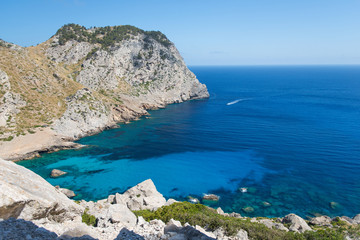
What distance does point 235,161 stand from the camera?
51031 mm

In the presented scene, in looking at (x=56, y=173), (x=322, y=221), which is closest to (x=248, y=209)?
(x=322, y=221)

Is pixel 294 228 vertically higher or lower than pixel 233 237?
lower

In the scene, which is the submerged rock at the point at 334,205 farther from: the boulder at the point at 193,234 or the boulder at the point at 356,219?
the boulder at the point at 193,234

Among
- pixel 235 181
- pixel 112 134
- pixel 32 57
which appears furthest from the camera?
pixel 32 57

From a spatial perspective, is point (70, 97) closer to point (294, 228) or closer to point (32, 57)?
point (32, 57)

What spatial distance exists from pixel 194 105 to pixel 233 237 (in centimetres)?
9635

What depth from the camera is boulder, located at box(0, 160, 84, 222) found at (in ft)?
43.9

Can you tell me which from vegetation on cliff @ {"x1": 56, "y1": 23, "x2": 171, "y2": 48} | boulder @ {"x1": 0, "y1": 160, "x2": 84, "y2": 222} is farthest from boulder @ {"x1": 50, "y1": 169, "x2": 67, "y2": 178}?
vegetation on cliff @ {"x1": 56, "y1": 23, "x2": 171, "y2": 48}

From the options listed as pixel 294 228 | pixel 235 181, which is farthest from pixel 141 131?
pixel 294 228

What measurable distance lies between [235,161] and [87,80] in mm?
72223

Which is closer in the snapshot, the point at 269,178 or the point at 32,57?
the point at 269,178

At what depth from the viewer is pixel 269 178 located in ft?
143

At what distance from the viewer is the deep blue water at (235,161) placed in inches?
1492

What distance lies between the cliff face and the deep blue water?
9.35 metres
